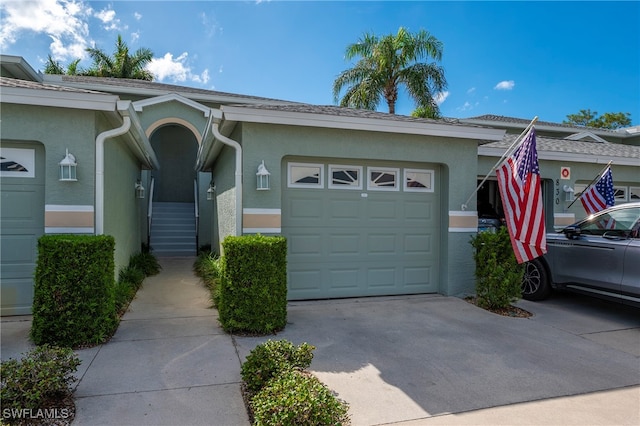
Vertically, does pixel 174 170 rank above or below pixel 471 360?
above

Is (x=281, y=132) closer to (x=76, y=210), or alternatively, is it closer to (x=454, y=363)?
(x=76, y=210)

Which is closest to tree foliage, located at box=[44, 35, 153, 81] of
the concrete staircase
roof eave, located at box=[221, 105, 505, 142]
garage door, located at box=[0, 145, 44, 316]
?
the concrete staircase

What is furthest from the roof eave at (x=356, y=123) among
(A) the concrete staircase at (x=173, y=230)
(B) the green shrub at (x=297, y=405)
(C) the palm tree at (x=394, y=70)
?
(C) the palm tree at (x=394, y=70)

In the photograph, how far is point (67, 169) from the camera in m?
5.12

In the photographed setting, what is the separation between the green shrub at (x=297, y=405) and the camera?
2500mm

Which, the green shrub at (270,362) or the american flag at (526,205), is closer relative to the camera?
the green shrub at (270,362)

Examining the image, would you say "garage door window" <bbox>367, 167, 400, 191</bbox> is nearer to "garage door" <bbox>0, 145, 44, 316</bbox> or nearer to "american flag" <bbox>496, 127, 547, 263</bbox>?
"american flag" <bbox>496, 127, 547, 263</bbox>

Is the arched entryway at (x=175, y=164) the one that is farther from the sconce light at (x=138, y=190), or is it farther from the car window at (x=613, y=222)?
the car window at (x=613, y=222)

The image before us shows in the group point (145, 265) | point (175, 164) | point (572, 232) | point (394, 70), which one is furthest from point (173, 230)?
point (394, 70)

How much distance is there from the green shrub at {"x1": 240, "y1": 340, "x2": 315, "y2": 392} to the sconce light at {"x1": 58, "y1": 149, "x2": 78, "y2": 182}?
3716 millimetres

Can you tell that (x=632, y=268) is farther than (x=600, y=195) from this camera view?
No

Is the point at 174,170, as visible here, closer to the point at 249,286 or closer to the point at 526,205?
the point at 249,286

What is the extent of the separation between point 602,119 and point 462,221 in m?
32.2

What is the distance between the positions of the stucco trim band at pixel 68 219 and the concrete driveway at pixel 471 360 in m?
2.77
